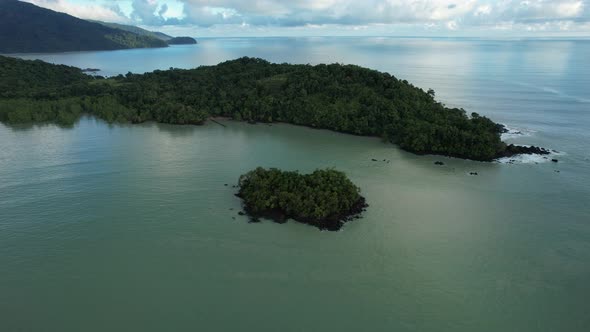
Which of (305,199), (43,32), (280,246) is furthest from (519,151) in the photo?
(43,32)

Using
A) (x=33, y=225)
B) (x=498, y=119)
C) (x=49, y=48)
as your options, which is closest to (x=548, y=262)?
(x=33, y=225)

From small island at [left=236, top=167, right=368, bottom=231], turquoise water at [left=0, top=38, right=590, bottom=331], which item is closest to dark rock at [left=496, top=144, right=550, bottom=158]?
turquoise water at [left=0, top=38, right=590, bottom=331]

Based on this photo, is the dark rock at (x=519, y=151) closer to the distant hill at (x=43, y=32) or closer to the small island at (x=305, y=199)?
the small island at (x=305, y=199)

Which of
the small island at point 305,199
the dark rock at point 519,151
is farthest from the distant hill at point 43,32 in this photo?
the dark rock at point 519,151

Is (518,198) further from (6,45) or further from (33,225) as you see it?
(6,45)

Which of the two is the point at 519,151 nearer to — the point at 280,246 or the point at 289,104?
the point at 289,104
